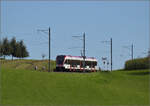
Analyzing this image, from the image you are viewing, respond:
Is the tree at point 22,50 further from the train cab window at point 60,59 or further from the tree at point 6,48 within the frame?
the train cab window at point 60,59

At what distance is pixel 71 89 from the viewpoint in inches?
1361

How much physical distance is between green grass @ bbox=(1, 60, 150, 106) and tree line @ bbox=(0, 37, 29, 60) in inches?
2714

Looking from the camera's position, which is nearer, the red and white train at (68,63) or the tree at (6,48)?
the red and white train at (68,63)

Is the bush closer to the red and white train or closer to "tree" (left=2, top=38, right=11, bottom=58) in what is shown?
the red and white train

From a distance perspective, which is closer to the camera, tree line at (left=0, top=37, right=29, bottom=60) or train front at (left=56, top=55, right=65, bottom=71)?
train front at (left=56, top=55, right=65, bottom=71)

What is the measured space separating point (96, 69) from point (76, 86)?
4346 centimetres

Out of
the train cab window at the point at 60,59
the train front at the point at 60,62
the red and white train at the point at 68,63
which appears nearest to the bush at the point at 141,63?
the red and white train at the point at 68,63

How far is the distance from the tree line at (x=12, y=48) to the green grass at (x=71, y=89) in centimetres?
6894

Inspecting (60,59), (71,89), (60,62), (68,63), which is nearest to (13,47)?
(60,59)

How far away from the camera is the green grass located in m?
30.3

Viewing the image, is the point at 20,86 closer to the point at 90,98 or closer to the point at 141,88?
the point at 90,98

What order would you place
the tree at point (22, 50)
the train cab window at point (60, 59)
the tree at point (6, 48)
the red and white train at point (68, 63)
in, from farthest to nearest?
the tree at point (22, 50) < the tree at point (6, 48) < the train cab window at point (60, 59) < the red and white train at point (68, 63)

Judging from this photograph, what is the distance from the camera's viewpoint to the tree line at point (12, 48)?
10776 centimetres

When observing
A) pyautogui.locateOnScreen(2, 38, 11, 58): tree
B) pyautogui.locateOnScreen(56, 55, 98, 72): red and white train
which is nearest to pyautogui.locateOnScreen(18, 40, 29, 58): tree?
pyautogui.locateOnScreen(2, 38, 11, 58): tree
